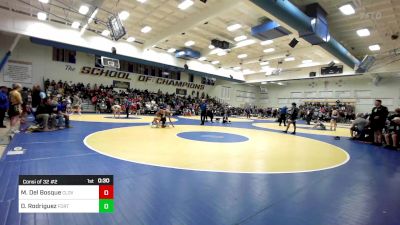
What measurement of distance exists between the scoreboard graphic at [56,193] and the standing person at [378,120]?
9.49m

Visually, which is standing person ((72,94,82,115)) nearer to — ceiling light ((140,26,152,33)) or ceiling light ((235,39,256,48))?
ceiling light ((140,26,152,33))

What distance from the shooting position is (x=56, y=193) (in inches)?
73.1

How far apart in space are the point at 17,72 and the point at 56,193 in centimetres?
2012

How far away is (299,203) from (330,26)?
1318 centimetres

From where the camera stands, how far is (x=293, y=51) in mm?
18422

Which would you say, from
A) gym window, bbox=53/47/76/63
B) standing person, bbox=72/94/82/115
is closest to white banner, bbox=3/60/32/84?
gym window, bbox=53/47/76/63

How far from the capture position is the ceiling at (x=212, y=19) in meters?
10.4

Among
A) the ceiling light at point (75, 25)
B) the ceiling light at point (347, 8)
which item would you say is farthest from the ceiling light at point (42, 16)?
the ceiling light at point (347, 8)

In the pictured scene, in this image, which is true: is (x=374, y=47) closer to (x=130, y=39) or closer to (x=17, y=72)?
(x=130, y=39)

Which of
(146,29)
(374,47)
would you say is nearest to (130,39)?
(146,29)

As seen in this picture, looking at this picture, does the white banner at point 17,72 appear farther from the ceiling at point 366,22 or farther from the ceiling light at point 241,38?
the ceiling at point 366,22

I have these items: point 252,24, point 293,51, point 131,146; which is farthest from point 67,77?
point 293,51

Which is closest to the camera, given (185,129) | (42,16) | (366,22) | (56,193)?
(56,193)

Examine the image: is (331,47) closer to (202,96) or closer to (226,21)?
(226,21)
